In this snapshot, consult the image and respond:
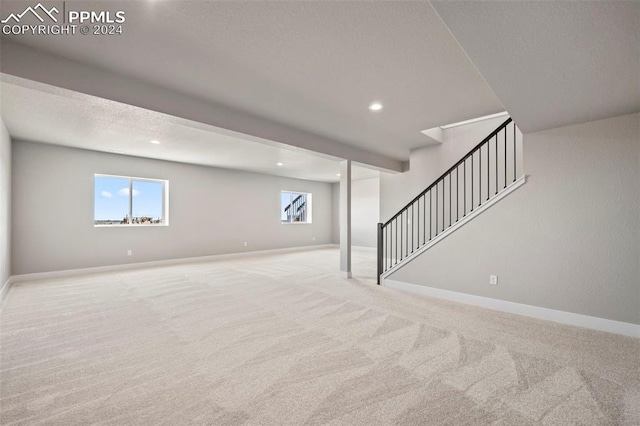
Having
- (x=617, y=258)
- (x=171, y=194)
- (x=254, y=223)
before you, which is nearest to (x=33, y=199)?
(x=171, y=194)

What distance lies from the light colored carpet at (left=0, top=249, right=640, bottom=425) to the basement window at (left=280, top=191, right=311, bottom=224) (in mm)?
6797

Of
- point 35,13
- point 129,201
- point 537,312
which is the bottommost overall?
point 537,312

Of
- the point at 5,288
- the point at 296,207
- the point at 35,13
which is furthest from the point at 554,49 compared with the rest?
the point at 296,207

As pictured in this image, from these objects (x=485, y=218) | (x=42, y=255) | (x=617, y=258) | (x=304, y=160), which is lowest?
(x=42, y=255)

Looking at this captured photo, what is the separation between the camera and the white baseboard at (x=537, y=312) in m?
3.05

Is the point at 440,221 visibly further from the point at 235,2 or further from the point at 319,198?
the point at 319,198

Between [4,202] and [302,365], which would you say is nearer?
[302,365]

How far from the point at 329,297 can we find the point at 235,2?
Result: 12.3 ft

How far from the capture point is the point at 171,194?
768 centimetres

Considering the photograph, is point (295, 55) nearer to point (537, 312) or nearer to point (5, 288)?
point (537, 312)

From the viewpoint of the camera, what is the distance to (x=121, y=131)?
4.95 meters

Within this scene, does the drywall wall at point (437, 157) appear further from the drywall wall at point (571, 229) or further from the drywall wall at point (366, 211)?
the drywall wall at point (366, 211)

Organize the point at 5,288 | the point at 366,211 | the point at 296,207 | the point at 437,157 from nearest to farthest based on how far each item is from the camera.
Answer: the point at 5,288, the point at 437,157, the point at 366,211, the point at 296,207

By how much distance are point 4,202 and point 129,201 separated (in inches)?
98.9
